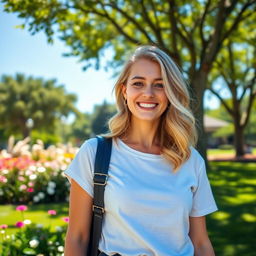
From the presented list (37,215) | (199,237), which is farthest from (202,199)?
(37,215)

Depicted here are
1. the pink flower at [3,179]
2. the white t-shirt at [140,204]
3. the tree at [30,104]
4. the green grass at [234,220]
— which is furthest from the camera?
the tree at [30,104]

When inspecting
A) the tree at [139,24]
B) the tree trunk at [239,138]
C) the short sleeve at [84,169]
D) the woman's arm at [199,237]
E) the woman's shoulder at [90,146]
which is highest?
the tree at [139,24]

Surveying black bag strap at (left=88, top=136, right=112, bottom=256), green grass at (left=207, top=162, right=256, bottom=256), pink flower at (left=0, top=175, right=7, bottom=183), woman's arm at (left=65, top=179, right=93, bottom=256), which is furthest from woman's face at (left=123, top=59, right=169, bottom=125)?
pink flower at (left=0, top=175, right=7, bottom=183)

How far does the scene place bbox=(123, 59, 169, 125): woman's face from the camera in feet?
7.46

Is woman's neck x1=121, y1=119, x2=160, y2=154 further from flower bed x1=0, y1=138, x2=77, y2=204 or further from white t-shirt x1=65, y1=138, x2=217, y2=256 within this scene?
flower bed x1=0, y1=138, x2=77, y2=204

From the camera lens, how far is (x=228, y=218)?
6.82m

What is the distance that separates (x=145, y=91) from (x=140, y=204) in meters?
0.70

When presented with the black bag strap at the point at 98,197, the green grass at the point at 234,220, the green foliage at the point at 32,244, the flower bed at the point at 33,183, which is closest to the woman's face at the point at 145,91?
the black bag strap at the point at 98,197

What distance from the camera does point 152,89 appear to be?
7.49 ft

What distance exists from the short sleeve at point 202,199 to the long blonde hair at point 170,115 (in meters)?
0.16

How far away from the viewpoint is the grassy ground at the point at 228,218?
527 centimetres

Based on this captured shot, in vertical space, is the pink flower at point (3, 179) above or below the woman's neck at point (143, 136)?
below

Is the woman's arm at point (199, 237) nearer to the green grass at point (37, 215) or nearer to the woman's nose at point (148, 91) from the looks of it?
the woman's nose at point (148, 91)

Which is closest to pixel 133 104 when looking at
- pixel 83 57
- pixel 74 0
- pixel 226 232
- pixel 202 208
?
pixel 202 208
